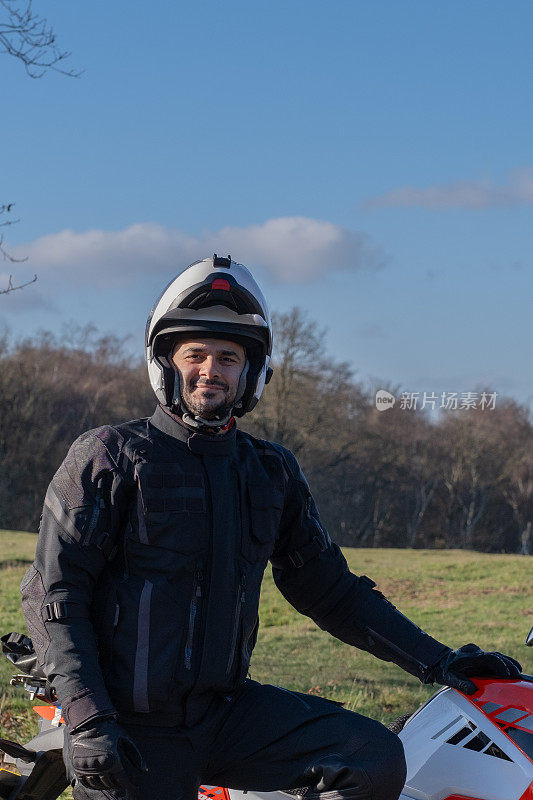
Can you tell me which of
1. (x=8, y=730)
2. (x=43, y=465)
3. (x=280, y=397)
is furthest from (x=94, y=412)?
(x=8, y=730)

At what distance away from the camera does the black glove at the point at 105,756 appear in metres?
2.27

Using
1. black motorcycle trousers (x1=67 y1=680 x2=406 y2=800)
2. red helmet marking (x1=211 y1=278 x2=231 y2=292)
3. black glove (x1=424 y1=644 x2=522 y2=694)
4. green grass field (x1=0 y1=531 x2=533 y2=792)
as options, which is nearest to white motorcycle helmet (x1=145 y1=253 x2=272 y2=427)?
red helmet marking (x1=211 y1=278 x2=231 y2=292)

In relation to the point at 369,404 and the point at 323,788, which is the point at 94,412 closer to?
the point at 369,404

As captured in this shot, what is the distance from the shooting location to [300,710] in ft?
8.48

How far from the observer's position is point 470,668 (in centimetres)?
292

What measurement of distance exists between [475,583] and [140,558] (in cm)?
1871

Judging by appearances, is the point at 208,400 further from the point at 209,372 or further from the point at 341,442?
the point at 341,442

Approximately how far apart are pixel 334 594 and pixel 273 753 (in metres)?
0.63

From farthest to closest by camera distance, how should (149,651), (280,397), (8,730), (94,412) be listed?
(94,412) → (280,397) → (8,730) → (149,651)

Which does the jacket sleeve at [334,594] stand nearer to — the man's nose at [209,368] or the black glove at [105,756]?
the man's nose at [209,368]

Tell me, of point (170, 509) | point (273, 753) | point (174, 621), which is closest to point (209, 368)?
point (170, 509)

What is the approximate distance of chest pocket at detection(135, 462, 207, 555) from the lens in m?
2.52

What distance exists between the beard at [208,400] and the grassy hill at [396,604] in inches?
109

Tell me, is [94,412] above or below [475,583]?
above
